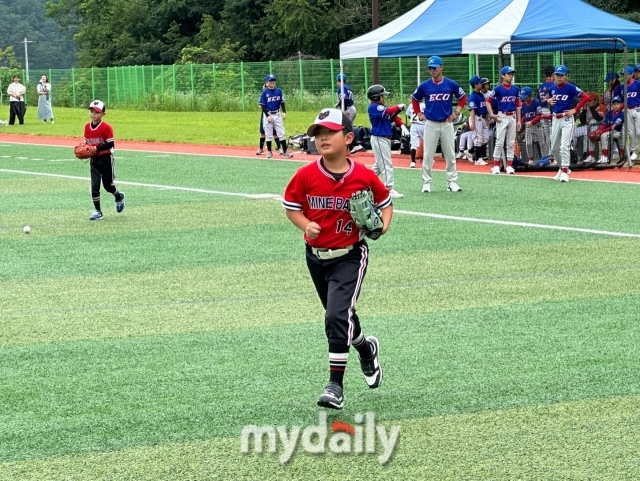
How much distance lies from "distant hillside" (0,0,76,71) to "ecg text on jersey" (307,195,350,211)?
138928 mm

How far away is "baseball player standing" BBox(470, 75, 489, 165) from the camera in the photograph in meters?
24.6

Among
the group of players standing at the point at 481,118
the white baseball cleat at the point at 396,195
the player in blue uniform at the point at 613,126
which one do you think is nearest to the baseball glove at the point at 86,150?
the group of players standing at the point at 481,118

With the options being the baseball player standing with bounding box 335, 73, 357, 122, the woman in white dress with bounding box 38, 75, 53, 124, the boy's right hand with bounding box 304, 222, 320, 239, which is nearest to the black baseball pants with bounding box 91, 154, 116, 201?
the baseball player standing with bounding box 335, 73, 357, 122

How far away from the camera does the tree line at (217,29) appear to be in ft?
235

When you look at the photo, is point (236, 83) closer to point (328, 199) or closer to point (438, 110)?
point (438, 110)

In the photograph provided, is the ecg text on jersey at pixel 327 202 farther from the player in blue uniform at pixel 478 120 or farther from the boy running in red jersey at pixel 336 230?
the player in blue uniform at pixel 478 120

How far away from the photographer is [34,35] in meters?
147

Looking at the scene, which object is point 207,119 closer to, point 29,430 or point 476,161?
point 476,161

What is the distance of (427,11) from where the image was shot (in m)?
27.3

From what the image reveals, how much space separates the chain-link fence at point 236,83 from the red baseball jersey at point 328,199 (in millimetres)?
35178

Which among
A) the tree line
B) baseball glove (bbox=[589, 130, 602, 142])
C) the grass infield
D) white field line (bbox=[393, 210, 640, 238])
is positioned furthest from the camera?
the tree line

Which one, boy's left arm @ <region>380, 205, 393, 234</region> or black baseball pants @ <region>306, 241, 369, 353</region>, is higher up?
boy's left arm @ <region>380, 205, 393, 234</region>

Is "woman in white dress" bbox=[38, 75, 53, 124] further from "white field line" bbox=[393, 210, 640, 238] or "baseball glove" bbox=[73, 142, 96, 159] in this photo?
"white field line" bbox=[393, 210, 640, 238]

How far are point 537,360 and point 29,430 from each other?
337 centimetres
